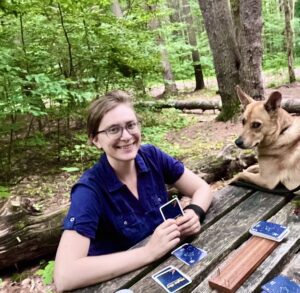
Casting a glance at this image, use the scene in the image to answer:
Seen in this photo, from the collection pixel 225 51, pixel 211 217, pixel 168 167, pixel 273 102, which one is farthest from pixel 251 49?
pixel 211 217

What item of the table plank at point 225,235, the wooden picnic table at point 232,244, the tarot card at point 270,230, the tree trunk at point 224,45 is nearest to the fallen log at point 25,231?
the wooden picnic table at point 232,244

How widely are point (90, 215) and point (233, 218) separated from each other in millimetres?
941

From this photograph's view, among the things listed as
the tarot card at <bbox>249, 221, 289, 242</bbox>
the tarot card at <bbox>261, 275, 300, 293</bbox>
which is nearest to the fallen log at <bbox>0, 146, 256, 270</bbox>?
the tarot card at <bbox>249, 221, 289, 242</bbox>

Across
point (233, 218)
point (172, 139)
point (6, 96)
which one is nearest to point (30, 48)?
point (6, 96)

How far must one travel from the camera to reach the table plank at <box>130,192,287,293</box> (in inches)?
66.8

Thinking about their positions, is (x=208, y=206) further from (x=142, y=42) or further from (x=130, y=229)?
(x=142, y=42)

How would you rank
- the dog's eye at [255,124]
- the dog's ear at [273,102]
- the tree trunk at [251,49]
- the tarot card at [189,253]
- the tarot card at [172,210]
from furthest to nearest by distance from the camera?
1. the tree trunk at [251,49]
2. the dog's eye at [255,124]
3. the dog's ear at [273,102]
4. the tarot card at [172,210]
5. the tarot card at [189,253]

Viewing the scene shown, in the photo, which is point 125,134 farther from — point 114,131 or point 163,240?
point 163,240

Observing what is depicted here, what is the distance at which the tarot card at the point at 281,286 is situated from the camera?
1.49 meters

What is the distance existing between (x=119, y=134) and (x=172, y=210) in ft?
1.83

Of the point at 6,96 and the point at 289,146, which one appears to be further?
the point at 6,96

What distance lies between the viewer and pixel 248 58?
24.4 ft

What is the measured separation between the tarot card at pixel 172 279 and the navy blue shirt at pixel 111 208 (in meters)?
0.43

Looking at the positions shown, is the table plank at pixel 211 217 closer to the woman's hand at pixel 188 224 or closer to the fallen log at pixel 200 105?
the woman's hand at pixel 188 224
